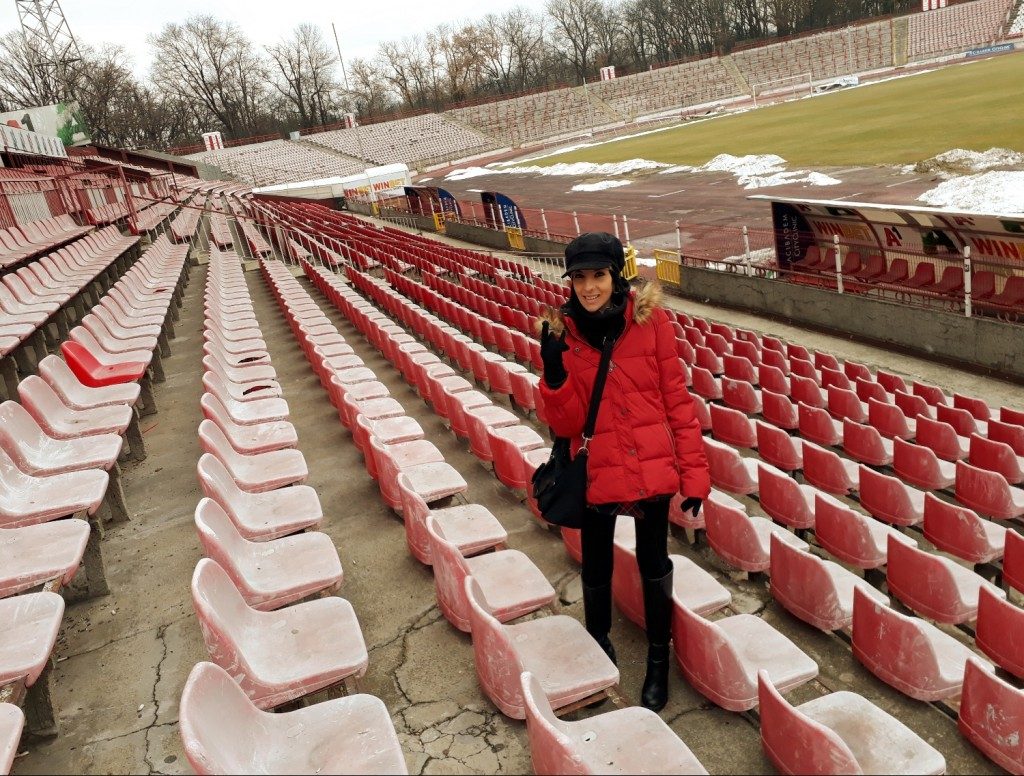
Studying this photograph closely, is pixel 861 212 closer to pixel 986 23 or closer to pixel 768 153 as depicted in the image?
pixel 768 153

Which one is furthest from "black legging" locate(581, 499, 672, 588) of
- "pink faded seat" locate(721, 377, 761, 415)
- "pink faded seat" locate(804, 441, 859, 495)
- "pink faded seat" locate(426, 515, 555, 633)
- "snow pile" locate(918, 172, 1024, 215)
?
"snow pile" locate(918, 172, 1024, 215)

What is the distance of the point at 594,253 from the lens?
2.37m

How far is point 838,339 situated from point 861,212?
6.57ft

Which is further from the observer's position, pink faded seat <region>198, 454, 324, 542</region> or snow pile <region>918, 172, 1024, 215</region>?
snow pile <region>918, 172, 1024, 215</region>

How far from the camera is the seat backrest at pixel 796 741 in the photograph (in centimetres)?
202

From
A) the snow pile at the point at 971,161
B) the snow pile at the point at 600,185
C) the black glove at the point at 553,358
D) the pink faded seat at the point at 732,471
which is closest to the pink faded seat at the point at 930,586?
the pink faded seat at the point at 732,471

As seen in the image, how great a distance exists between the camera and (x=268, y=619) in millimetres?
2834

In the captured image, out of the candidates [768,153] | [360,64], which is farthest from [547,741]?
[360,64]

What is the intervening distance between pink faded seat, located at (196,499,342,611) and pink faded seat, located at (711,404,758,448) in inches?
146

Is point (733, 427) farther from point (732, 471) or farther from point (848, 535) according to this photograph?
point (848, 535)

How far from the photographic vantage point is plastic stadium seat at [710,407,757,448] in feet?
19.5

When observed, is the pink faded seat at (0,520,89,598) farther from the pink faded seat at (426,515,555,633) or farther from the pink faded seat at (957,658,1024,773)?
the pink faded seat at (957,658,1024,773)

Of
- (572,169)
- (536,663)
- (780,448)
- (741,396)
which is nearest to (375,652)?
(536,663)

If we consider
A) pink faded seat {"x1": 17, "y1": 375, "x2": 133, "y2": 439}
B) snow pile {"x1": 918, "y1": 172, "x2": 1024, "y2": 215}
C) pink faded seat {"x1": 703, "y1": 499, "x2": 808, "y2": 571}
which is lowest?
snow pile {"x1": 918, "y1": 172, "x2": 1024, "y2": 215}
